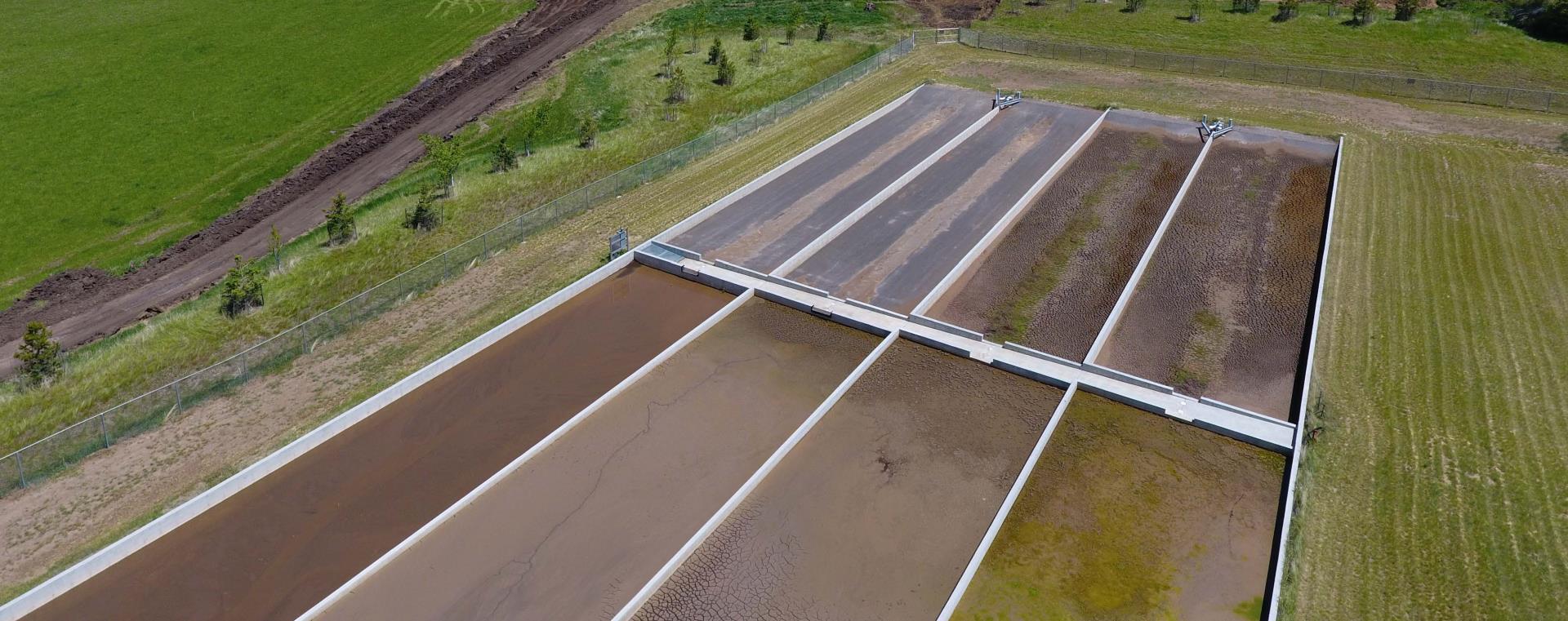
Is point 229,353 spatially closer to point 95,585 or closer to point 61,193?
point 95,585

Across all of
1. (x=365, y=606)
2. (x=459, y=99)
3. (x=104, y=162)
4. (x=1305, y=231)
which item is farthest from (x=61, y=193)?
(x=1305, y=231)

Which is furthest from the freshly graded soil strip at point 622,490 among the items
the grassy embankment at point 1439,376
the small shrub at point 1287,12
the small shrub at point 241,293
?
the small shrub at point 1287,12

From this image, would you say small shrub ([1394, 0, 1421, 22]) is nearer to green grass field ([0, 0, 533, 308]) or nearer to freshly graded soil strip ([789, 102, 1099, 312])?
freshly graded soil strip ([789, 102, 1099, 312])

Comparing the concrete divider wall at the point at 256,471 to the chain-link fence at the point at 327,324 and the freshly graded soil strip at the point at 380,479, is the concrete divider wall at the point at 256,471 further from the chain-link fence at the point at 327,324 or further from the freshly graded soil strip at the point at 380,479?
the chain-link fence at the point at 327,324

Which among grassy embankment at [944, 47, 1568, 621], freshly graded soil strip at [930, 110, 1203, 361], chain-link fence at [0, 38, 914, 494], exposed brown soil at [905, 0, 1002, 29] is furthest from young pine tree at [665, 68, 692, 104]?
grassy embankment at [944, 47, 1568, 621]

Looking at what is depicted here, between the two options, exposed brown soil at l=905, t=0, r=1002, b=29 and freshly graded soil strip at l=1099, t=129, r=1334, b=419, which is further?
exposed brown soil at l=905, t=0, r=1002, b=29

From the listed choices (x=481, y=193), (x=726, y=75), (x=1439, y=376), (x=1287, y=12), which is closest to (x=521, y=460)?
(x=481, y=193)

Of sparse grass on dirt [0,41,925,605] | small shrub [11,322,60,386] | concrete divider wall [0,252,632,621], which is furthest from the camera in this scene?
small shrub [11,322,60,386]
